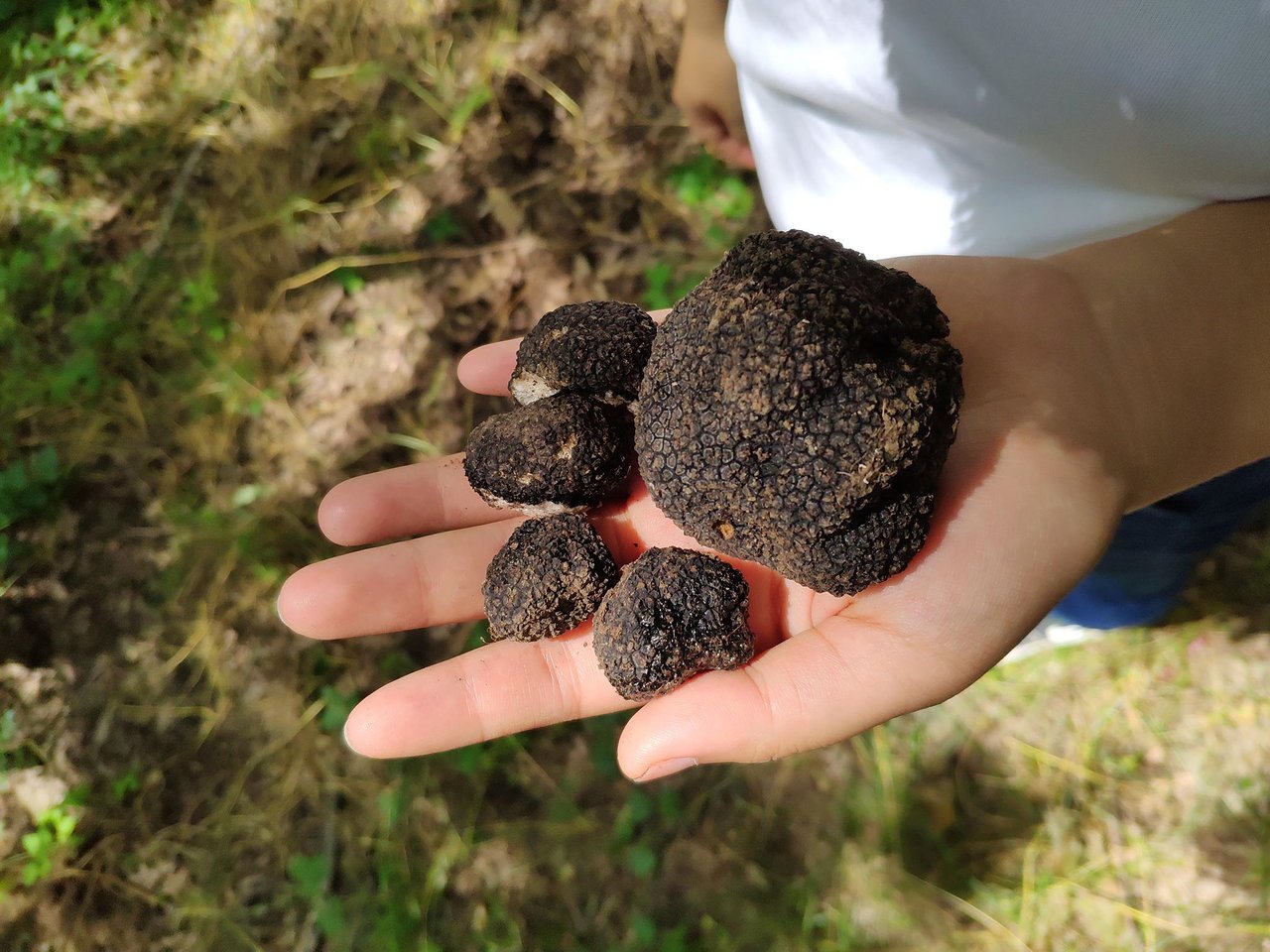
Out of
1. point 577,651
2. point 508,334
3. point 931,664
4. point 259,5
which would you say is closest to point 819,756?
point 577,651

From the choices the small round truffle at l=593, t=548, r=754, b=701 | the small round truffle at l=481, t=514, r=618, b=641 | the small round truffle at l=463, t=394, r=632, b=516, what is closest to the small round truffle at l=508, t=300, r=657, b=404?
the small round truffle at l=463, t=394, r=632, b=516

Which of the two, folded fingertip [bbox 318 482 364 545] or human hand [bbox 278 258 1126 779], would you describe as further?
folded fingertip [bbox 318 482 364 545]

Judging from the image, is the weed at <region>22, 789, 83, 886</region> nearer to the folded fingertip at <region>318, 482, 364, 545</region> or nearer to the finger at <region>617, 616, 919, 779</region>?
the folded fingertip at <region>318, 482, 364, 545</region>

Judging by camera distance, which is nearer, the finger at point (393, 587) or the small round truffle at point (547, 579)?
the small round truffle at point (547, 579)

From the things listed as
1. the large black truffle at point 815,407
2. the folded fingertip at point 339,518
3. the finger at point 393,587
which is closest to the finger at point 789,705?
the large black truffle at point 815,407

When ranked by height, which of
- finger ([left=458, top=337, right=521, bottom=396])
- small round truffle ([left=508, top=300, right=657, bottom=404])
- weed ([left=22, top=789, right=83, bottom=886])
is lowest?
weed ([left=22, top=789, right=83, bottom=886])

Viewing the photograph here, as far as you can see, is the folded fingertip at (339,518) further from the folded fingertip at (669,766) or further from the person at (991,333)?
the folded fingertip at (669,766)

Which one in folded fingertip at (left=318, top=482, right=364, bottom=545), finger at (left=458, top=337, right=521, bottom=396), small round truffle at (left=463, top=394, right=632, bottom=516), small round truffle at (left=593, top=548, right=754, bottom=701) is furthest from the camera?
finger at (left=458, top=337, right=521, bottom=396)
